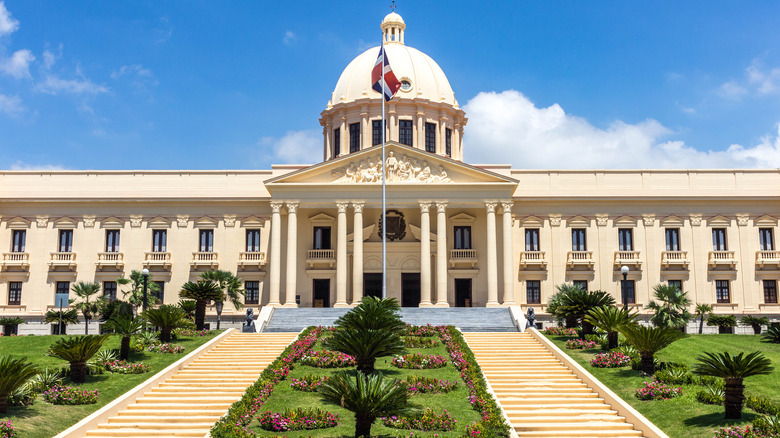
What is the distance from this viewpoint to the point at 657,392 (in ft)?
77.4

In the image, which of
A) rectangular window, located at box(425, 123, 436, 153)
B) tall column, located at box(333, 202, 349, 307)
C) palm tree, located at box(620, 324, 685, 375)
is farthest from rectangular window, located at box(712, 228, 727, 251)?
palm tree, located at box(620, 324, 685, 375)

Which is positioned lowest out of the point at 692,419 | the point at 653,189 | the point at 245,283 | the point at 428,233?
the point at 692,419

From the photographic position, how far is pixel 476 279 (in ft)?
169

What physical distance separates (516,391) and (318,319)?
18877 mm

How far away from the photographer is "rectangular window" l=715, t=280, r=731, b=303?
51.1 m

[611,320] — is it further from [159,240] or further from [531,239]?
[159,240]

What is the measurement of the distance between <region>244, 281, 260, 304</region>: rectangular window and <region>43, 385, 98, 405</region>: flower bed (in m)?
27.9

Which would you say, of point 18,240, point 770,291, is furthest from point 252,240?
point 770,291

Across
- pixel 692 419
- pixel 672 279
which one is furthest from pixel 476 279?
pixel 692 419

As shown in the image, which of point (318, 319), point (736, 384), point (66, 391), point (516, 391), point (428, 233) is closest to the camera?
point (736, 384)

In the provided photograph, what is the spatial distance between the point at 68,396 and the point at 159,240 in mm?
30310

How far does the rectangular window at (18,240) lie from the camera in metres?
52.2

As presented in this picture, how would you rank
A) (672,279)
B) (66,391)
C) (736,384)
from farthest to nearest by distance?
(672,279) < (66,391) < (736,384)

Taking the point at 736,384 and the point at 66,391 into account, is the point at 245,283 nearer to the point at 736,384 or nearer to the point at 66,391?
the point at 66,391
